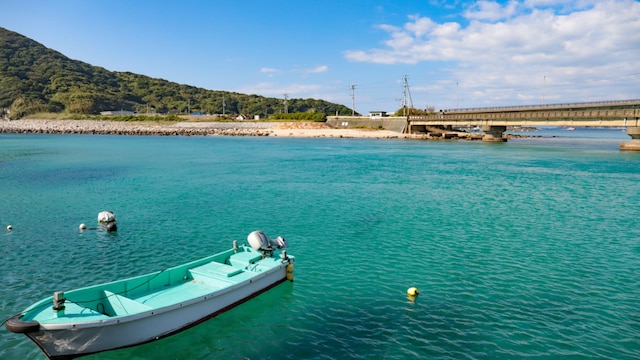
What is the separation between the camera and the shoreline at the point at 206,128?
134m

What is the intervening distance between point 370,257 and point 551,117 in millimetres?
87170

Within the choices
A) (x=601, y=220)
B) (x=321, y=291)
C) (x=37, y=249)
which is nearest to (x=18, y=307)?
(x=37, y=249)

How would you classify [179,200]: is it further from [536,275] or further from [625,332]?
[625,332]

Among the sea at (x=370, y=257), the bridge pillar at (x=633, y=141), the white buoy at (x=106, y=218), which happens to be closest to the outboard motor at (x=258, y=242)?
the sea at (x=370, y=257)

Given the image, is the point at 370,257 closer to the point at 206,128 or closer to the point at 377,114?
the point at 377,114

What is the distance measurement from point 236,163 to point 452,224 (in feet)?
134

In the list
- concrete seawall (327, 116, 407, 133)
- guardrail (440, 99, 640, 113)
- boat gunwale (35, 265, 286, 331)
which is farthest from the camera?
concrete seawall (327, 116, 407, 133)

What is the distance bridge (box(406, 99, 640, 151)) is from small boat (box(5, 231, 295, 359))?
282 ft

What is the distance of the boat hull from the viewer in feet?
33.8

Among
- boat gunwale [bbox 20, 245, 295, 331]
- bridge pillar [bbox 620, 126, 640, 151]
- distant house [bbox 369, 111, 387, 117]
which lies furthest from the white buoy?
distant house [bbox 369, 111, 387, 117]

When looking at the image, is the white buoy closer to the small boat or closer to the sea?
the sea

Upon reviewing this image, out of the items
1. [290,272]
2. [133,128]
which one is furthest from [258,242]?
[133,128]

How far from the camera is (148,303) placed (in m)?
13.0

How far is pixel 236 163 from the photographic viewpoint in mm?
60250
